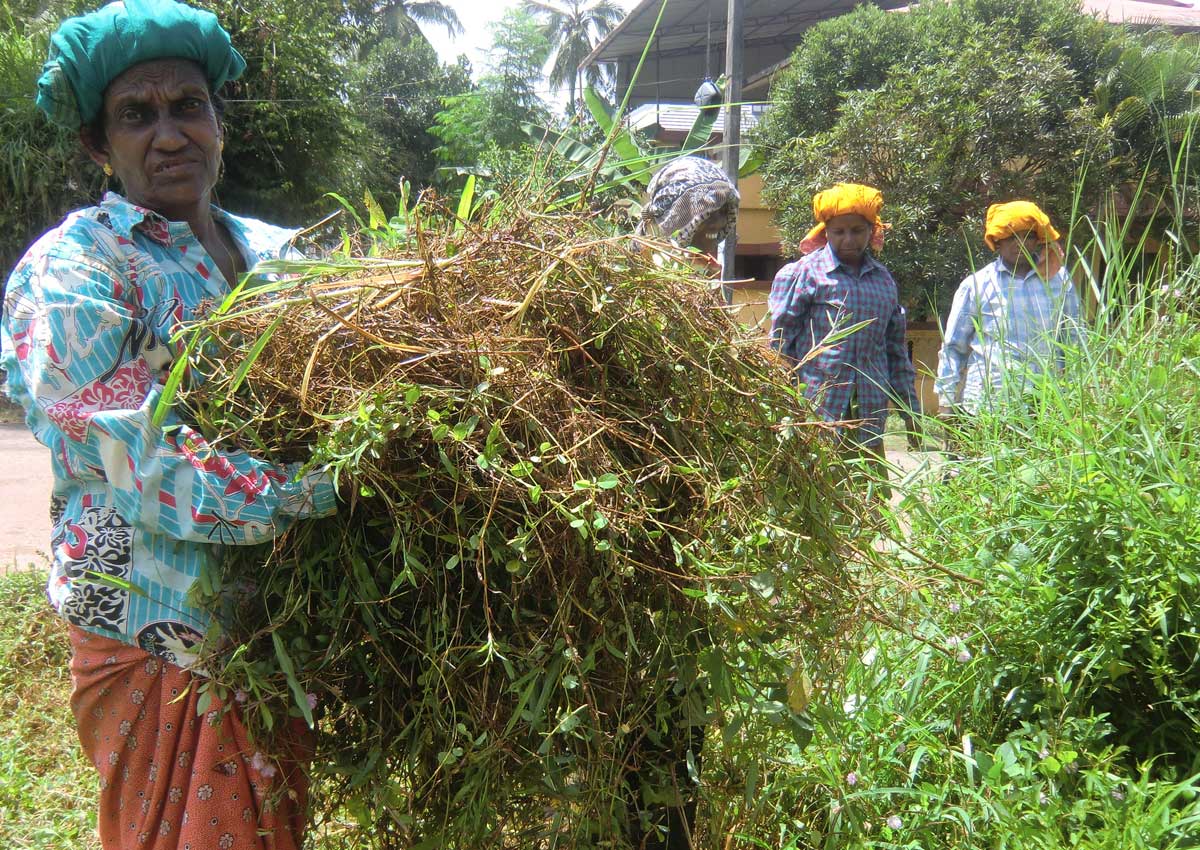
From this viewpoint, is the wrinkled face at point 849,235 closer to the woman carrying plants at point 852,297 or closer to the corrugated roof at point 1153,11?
the woman carrying plants at point 852,297

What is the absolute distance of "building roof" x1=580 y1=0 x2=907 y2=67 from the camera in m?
21.4

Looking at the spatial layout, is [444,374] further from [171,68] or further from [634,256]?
[171,68]

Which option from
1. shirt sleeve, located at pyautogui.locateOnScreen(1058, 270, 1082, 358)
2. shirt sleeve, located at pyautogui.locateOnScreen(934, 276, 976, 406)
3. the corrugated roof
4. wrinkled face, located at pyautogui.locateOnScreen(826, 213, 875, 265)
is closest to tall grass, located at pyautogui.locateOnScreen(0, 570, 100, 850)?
shirt sleeve, located at pyautogui.locateOnScreen(1058, 270, 1082, 358)

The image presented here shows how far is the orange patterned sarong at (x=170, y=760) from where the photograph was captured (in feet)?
5.03

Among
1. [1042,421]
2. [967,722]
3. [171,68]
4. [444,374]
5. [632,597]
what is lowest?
[967,722]

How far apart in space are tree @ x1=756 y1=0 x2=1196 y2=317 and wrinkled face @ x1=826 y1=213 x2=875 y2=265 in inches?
302

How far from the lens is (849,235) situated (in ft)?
14.2

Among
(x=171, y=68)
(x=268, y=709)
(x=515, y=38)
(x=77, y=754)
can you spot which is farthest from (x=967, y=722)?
(x=515, y=38)

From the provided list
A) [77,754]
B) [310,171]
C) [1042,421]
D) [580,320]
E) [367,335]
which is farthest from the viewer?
[310,171]

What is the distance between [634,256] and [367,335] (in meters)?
0.44

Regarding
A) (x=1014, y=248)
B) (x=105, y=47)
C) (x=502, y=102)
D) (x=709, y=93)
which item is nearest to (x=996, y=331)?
(x=1014, y=248)

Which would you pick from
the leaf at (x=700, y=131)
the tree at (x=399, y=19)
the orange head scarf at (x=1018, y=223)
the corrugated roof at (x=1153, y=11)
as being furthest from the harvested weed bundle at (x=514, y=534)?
the tree at (x=399, y=19)

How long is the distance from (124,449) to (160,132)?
2.19 feet

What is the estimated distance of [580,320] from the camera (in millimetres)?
1480
